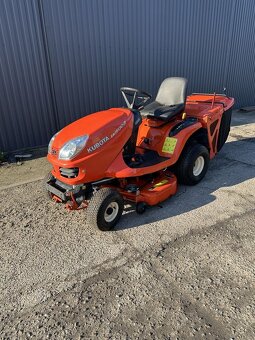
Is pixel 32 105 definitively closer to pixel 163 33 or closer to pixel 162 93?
pixel 162 93

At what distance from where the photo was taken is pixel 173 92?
4.13 meters

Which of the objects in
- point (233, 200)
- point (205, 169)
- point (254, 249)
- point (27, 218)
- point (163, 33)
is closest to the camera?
point (254, 249)

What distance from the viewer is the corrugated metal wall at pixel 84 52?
511cm

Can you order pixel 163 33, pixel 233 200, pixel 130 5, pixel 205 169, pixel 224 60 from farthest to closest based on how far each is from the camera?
pixel 224 60 < pixel 163 33 < pixel 130 5 < pixel 205 169 < pixel 233 200

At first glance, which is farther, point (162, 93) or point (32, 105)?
point (32, 105)

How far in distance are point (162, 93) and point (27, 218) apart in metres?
2.48

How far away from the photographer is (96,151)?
9.85 ft

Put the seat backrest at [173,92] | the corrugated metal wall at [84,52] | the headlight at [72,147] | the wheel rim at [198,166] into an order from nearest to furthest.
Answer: the headlight at [72,147] < the seat backrest at [173,92] < the wheel rim at [198,166] < the corrugated metal wall at [84,52]

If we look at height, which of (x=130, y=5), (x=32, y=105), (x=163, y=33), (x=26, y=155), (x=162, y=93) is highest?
(x=130, y=5)

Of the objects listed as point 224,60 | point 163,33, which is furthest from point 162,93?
point 224,60

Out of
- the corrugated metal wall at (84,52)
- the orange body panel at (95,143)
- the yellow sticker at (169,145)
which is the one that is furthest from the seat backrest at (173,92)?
the corrugated metal wall at (84,52)

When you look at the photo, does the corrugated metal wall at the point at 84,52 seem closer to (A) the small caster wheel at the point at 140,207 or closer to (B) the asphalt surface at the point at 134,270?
(B) the asphalt surface at the point at 134,270

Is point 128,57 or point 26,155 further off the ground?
point 128,57

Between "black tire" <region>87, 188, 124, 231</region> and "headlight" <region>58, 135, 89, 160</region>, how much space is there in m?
0.46
